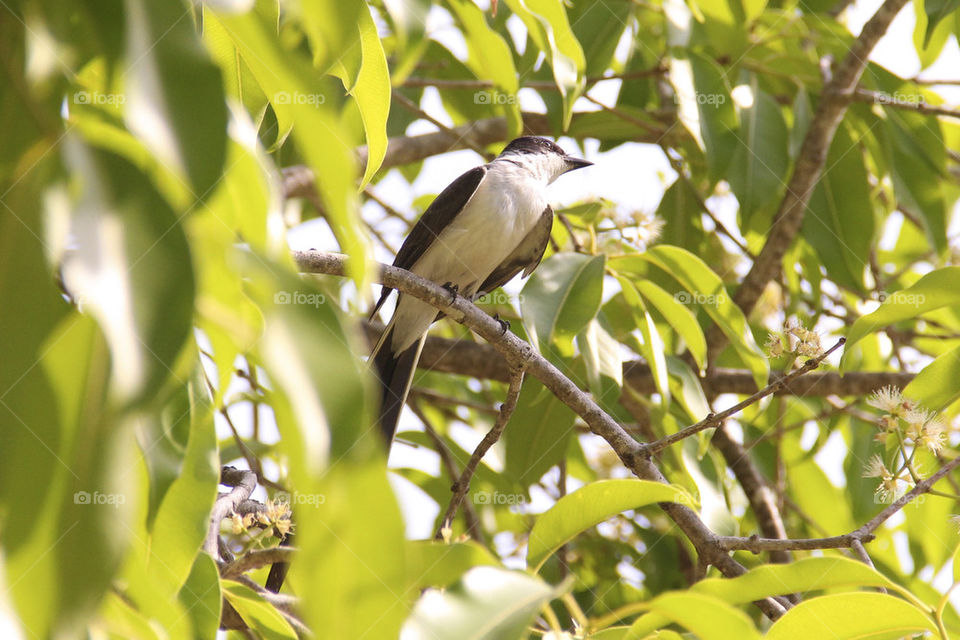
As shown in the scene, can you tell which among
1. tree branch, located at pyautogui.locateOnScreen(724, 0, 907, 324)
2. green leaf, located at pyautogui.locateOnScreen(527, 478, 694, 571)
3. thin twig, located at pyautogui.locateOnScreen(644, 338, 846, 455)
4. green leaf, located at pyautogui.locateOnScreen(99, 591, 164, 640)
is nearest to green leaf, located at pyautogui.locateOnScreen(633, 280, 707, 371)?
thin twig, located at pyautogui.locateOnScreen(644, 338, 846, 455)

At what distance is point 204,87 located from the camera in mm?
820

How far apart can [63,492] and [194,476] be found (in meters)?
0.33

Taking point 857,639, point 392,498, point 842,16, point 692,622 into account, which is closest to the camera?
point 392,498

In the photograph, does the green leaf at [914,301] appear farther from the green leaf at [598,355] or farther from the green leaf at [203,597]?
the green leaf at [203,597]

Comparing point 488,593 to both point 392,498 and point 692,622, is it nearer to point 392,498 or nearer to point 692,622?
point 692,622

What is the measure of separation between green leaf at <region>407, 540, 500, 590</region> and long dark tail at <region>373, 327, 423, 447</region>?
176 centimetres

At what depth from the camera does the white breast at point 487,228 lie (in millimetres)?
3688

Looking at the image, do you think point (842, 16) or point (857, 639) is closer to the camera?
point (857, 639)

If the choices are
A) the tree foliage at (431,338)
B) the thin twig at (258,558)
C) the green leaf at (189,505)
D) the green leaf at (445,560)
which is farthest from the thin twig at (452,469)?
the green leaf at (189,505)

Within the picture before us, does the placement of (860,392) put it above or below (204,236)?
above

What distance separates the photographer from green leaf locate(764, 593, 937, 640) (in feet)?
4.75

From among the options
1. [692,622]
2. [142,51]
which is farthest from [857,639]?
[142,51]

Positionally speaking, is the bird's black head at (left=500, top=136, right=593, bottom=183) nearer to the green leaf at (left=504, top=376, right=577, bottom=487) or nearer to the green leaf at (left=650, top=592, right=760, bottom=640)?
the green leaf at (left=504, top=376, right=577, bottom=487)

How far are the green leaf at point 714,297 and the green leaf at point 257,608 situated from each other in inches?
60.5
